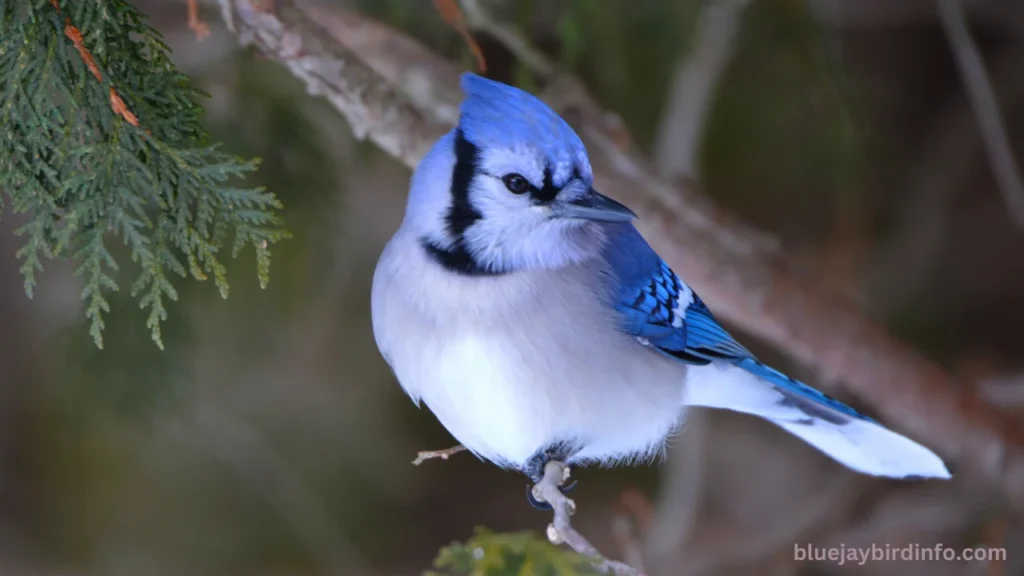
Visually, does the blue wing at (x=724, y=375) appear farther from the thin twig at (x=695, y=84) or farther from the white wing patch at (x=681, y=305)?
the thin twig at (x=695, y=84)

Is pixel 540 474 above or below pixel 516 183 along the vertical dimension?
below

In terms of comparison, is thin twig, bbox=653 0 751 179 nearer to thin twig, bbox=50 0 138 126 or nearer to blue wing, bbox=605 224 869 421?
blue wing, bbox=605 224 869 421

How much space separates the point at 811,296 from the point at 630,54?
21.3 inches

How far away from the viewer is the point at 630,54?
171cm

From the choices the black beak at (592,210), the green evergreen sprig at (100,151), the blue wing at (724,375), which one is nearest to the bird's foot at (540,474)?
the blue wing at (724,375)

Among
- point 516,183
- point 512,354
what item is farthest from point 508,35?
point 512,354

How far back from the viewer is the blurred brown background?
1.65 meters

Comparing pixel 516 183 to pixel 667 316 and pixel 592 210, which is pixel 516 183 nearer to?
pixel 592 210

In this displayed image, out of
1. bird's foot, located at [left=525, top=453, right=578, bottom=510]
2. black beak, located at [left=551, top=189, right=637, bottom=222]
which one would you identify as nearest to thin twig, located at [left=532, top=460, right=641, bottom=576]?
bird's foot, located at [left=525, top=453, right=578, bottom=510]

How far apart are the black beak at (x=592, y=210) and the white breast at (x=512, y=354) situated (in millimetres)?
92

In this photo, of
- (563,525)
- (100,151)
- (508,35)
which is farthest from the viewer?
(508,35)

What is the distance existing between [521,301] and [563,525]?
230mm

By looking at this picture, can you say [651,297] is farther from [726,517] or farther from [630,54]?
[726,517]

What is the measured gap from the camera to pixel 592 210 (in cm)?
92
